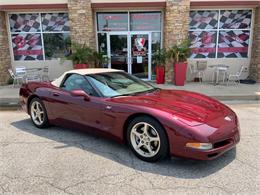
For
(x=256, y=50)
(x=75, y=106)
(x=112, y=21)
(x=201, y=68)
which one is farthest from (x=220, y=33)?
(x=75, y=106)

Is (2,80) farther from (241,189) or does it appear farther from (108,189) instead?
(241,189)

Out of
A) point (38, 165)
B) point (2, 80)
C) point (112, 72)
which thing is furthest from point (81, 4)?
point (38, 165)

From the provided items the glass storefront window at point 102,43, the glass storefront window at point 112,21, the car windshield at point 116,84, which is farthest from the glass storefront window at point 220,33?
the car windshield at point 116,84

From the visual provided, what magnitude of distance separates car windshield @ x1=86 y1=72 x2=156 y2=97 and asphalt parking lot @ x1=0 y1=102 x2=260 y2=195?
0.92 m

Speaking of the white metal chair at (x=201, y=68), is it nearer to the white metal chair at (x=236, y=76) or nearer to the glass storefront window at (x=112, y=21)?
the white metal chair at (x=236, y=76)

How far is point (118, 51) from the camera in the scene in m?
11.5

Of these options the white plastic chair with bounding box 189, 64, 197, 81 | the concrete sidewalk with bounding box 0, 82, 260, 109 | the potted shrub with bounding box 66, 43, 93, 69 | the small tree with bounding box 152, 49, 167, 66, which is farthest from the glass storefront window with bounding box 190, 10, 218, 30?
the potted shrub with bounding box 66, 43, 93, 69

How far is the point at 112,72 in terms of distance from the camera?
16.2ft

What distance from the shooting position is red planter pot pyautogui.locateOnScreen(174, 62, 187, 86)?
1030 centimetres

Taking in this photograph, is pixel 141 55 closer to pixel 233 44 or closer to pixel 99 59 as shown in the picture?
pixel 99 59

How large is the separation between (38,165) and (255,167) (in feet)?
10.2

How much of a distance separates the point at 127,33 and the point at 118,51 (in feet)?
3.01

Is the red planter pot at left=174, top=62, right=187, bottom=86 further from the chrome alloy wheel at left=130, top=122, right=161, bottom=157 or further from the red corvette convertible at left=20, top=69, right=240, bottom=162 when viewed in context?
the chrome alloy wheel at left=130, top=122, right=161, bottom=157

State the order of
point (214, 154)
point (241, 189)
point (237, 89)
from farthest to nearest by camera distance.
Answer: point (237, 89), point (214, 154), point (241, 189)
